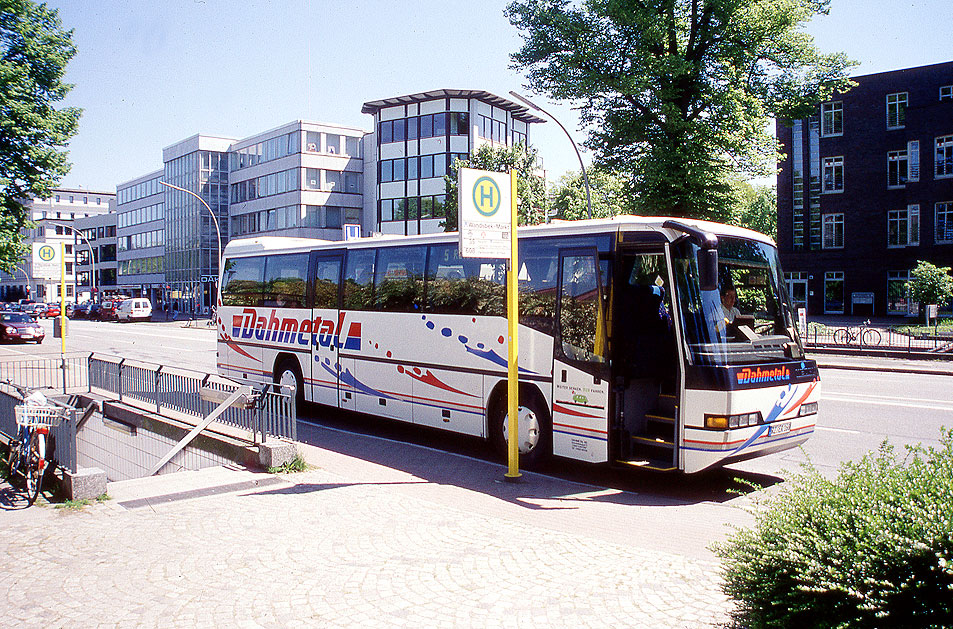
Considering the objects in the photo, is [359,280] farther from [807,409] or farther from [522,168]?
[522,168]

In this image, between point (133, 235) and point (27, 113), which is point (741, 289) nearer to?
point (27, 113)

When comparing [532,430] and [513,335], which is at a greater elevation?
[513,335]

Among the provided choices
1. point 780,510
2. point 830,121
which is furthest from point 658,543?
point 830,121

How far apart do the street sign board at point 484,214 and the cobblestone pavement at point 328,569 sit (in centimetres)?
290

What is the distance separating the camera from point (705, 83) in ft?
84.8

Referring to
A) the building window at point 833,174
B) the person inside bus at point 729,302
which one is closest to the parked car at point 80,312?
the building window at point 833,174

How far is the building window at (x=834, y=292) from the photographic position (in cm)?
4626

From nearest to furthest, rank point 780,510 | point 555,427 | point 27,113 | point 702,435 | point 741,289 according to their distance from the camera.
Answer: point 780,510, point 702,435, point 741,289, point 555,427, point 27,113

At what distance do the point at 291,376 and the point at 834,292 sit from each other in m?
42.4

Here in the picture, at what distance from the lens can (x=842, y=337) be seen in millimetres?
28016

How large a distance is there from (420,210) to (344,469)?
168 ft

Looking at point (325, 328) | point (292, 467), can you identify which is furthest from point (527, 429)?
point (325, 328)

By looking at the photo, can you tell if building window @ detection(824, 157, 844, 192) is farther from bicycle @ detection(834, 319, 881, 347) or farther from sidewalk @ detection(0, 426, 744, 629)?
sidewalk @ detection(0, 426, 744, 629)

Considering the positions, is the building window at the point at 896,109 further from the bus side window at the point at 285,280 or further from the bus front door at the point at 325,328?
the bus front door at the point at 325,328
